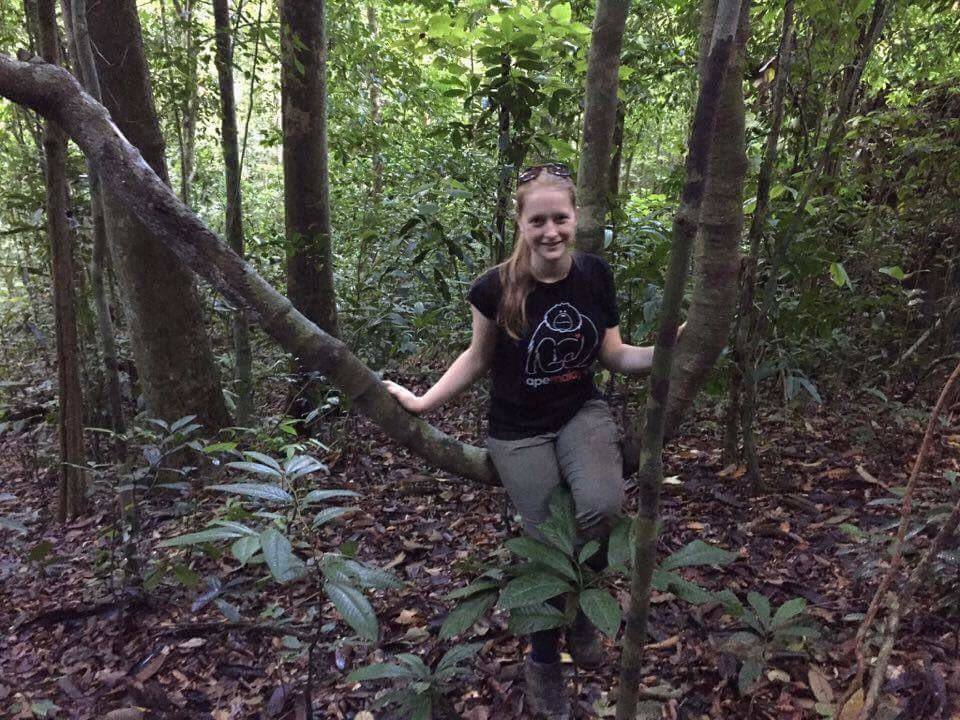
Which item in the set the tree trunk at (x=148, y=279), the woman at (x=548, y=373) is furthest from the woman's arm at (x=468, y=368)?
the tree trunk at (x=148, y=279)

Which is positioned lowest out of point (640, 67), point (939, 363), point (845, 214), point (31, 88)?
point (939, 363)

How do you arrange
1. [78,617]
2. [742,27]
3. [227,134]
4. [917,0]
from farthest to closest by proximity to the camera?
[227,134] < [917,0] < [78,617] < [742,27]

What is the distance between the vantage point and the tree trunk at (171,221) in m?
2.07

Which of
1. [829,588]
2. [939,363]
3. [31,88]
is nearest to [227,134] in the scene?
[31,88]

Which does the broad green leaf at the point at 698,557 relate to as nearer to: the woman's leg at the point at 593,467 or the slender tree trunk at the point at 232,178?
the woman's leg at the point at 593,467

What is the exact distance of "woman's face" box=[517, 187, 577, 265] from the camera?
222 centimetres

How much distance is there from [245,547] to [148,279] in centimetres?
321

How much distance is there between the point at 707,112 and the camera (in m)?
1.13

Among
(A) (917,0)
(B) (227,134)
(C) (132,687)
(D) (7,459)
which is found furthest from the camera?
(D) (7,459)

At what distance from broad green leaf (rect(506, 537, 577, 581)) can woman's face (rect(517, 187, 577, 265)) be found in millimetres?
983

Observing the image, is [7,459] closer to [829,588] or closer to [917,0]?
[829,588]

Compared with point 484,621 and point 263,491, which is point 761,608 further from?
point 263,491

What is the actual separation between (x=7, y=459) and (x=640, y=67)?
671cm

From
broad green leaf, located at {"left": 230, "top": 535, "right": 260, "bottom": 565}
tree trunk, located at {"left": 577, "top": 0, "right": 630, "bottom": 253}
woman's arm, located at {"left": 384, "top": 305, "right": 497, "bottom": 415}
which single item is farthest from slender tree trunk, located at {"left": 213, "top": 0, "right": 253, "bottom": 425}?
broad green leaf, located at {"left": 230, "top": 535, "right": 260, "bottom": 565}
